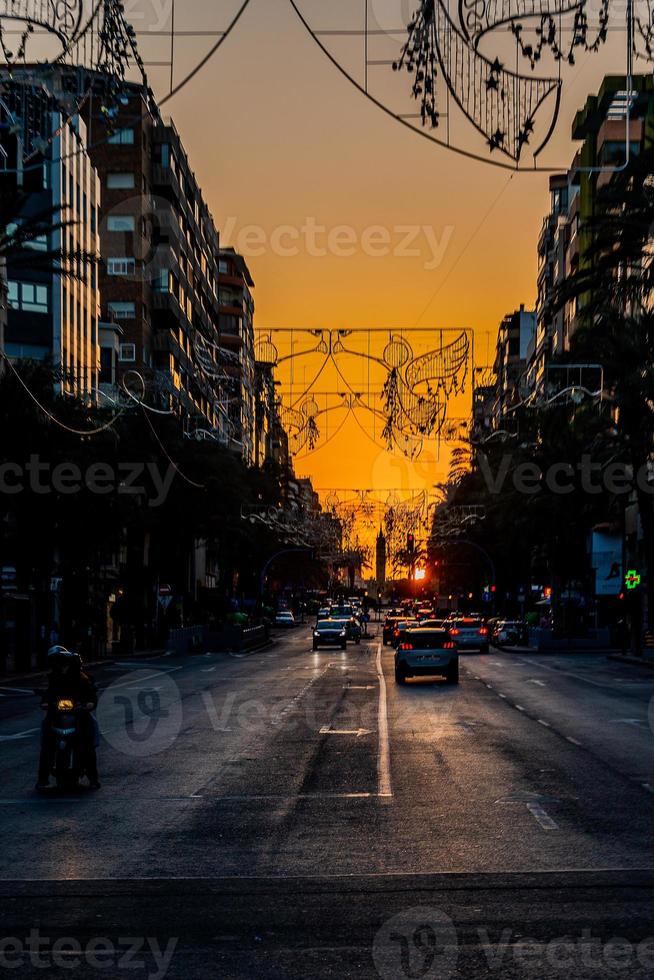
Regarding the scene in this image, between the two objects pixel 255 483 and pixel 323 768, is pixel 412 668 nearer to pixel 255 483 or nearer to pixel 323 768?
pixel 323 768

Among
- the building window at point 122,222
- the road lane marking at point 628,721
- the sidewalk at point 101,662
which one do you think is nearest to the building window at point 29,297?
the sidewalk at point 101,662

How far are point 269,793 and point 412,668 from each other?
27.2 metres

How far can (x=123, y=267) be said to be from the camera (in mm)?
104062

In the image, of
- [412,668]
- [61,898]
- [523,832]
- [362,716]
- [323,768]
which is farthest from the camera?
[412,668]

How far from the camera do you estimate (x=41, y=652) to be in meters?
63.2

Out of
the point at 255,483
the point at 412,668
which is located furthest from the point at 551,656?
the point at 255,483

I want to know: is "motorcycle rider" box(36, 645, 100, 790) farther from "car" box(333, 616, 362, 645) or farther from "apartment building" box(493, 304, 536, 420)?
"apartment building" box(493, 304, 536, 420)

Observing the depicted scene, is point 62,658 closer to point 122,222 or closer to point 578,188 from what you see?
point 122,222

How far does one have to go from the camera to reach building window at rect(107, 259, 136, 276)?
103688 millimetres

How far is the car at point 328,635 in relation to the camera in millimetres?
82500

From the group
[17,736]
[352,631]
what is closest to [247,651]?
[352,631]

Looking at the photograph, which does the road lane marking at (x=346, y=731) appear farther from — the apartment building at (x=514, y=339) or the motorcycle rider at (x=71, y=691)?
the apartment building at (x=514, y=339)

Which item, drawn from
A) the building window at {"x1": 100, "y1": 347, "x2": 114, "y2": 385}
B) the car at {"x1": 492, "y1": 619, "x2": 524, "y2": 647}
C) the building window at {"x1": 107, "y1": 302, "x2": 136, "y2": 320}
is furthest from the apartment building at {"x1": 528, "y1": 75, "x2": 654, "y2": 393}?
the building window at {"x1": 107, "y1": 302, "x2": 136, "y2": 320}

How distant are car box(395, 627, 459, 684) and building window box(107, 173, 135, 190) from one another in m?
67.9
